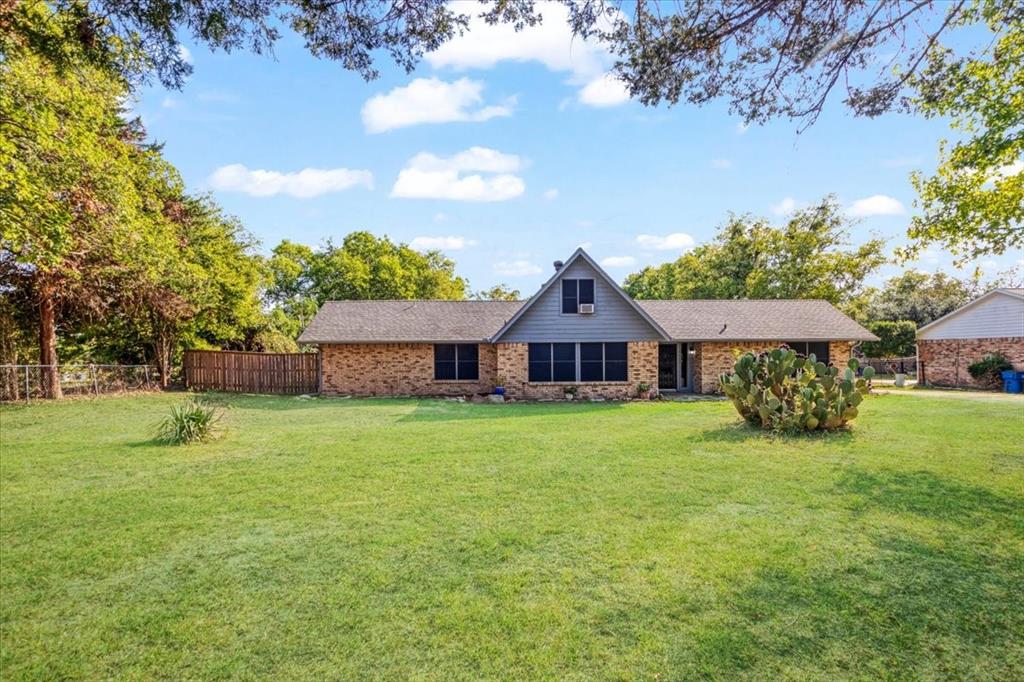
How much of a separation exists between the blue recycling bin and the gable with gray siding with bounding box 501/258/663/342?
14512 millimetres

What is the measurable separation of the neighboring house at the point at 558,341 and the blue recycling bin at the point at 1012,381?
19.2ft

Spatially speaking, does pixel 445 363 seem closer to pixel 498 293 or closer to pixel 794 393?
pixel 794 393

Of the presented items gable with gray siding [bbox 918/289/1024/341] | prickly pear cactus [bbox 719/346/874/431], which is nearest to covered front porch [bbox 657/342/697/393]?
prickly pear cactus [bbox 719/346/874/431]

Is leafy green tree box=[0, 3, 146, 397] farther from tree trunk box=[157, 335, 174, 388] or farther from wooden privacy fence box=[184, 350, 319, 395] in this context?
wooden privacy fence box=[184, 350, 319, 395]

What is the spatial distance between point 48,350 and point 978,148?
26.4 metres

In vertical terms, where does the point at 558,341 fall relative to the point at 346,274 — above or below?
below

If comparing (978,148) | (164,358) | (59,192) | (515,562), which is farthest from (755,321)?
(164,358)

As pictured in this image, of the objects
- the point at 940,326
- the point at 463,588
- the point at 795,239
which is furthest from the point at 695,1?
the point at 795,239

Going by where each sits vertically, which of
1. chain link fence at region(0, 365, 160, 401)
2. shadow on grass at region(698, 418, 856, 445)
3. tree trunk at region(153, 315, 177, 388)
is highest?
tree trunk at region(153, 315, 177, 388)

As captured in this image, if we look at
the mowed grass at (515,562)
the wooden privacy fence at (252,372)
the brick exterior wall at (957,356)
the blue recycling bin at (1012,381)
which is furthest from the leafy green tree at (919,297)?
the wooden privacy fence at (252,372)

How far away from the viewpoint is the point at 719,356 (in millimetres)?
20844

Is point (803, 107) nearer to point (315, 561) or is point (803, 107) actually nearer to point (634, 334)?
point (315, 561)

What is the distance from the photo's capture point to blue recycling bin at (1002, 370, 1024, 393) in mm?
20203

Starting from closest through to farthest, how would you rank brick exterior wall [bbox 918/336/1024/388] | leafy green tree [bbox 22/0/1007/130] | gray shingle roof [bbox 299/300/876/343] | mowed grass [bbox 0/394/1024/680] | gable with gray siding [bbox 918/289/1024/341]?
mowed grass [bbox 0/394/1024/680] < leafy green tree [bbox 22/0/1007/130] < gray shingle roof [bbox 299/300/876/343] < gable with gray siding [bbox 918/289/1024/341] < brick exterior wall [bbox 918/336/1024/388]
